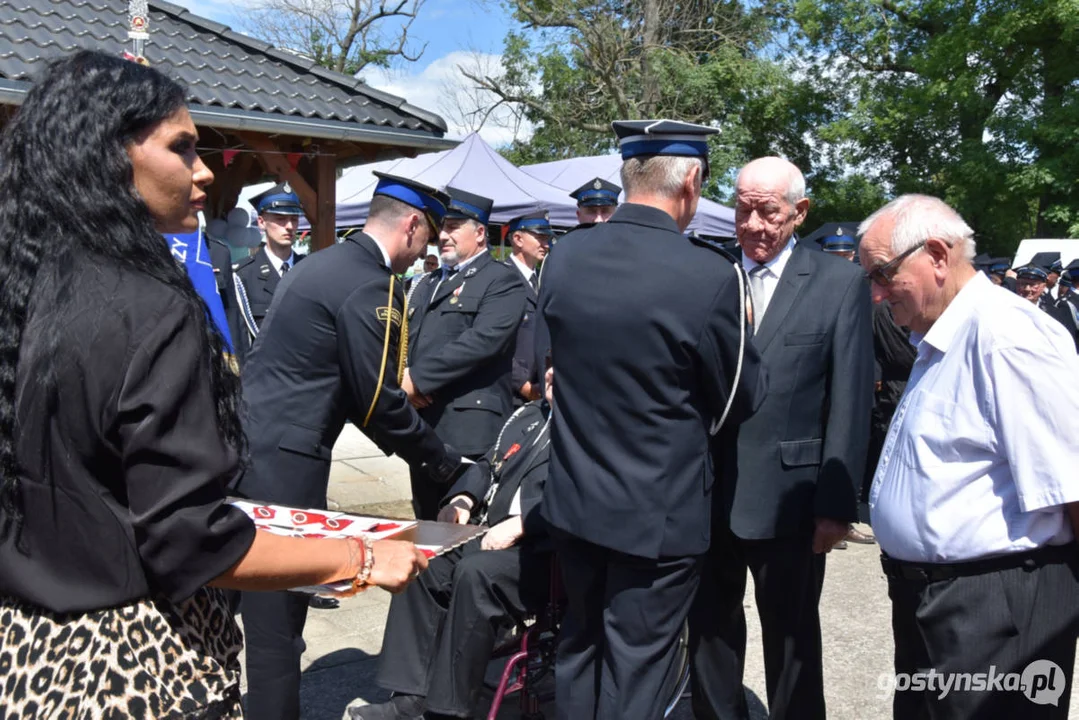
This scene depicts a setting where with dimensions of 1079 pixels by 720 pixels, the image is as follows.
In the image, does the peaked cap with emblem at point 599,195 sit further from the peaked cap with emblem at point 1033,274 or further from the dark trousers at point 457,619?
the peaked cap with emblem at point 1033,274

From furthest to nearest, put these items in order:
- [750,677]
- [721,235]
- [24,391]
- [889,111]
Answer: [889,111] < [721,235] < [750,677] < [24,391]

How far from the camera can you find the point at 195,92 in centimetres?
650

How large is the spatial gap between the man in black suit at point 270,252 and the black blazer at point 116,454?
5015 mm

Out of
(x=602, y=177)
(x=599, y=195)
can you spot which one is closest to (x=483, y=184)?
(x=602, y=177)

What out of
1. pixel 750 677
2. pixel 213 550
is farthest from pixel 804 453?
pixel 213 550

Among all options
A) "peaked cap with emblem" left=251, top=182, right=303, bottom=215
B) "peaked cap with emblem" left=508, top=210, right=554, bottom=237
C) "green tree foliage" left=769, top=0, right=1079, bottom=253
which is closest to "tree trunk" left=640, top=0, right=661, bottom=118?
"green tree foliage" left=769, top=0, right=1079, bottom=253

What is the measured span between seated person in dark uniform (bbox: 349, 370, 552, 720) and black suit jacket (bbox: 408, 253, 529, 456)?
82 cm

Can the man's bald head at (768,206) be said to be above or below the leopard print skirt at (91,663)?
above

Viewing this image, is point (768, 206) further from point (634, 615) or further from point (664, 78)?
point (664, 78)

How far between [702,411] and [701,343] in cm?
24

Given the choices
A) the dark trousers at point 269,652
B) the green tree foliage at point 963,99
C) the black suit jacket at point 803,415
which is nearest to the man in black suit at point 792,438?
the black suit jacket at point 803,415

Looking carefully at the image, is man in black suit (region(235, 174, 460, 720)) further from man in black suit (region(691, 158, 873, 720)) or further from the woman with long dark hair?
the woman with long dark hair

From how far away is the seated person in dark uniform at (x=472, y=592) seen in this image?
3395mm

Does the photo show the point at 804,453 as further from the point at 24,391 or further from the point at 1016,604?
the point at 24,391
